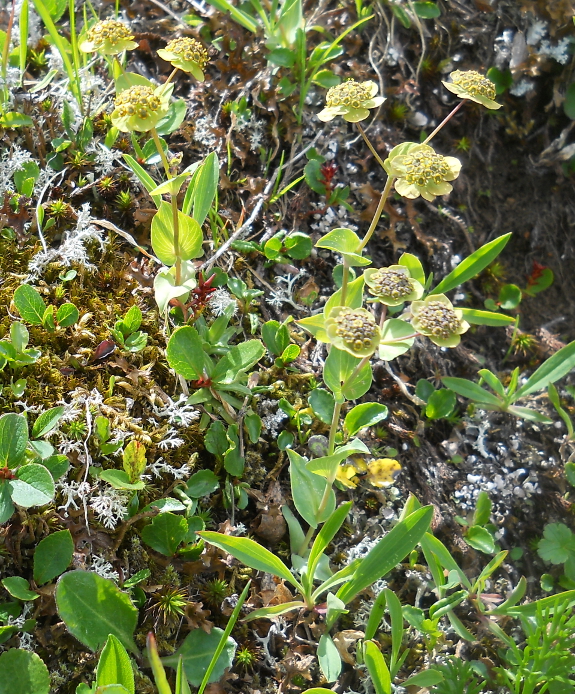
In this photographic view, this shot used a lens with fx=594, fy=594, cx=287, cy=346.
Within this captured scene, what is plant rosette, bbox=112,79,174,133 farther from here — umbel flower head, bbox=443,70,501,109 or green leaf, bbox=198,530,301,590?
green leaf, bbox=198,530,301,590

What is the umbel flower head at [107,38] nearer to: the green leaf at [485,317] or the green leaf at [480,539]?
the green leaf at [485,317]

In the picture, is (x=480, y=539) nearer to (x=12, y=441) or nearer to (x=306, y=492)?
(x=306, y=492)

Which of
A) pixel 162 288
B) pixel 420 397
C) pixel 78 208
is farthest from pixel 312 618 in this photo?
pixel 78 208

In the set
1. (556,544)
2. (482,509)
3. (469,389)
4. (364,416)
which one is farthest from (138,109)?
(556,544)

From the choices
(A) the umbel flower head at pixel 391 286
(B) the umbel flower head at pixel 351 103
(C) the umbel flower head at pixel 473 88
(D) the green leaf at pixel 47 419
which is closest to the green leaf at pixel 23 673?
(D) the green leaf at pixel 47 419

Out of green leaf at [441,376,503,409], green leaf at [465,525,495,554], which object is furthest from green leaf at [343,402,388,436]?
green leaf at [465,525,495,554]

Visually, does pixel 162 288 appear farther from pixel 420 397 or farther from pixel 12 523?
pixel 420 397
